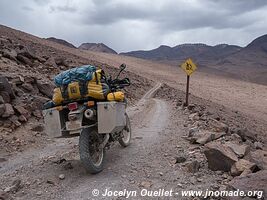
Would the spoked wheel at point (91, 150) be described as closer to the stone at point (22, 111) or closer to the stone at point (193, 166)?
the stone at point (193, 166)

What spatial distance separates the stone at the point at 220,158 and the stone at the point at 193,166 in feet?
0.64

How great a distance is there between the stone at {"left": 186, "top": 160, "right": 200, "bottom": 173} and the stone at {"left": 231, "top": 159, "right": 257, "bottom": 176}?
63cm

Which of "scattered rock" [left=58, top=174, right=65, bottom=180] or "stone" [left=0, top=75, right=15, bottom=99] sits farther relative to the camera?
"stone" [left=0, top=75, right=15, bottom=99]

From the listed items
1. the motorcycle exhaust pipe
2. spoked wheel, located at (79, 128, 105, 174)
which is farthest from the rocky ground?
the motorcycle exhaust pipe

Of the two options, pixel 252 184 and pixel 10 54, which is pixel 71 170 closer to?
pixel 252 184

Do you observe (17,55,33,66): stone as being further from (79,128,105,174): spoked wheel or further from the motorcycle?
(79,128,105,174): spoked wheel

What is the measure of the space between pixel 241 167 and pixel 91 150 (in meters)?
2.41

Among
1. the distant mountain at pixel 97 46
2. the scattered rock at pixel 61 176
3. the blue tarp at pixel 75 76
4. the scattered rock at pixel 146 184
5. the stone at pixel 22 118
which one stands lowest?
the distant mountain at pixel 97 46

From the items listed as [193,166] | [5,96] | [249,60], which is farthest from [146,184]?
[249,60]

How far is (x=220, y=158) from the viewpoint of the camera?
22.6 ft

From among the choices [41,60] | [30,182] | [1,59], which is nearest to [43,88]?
[1,59]

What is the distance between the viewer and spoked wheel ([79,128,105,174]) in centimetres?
670

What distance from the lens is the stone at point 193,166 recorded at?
6898 millimetres

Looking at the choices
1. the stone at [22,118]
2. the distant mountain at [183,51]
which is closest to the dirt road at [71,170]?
the stone at [22,118]
